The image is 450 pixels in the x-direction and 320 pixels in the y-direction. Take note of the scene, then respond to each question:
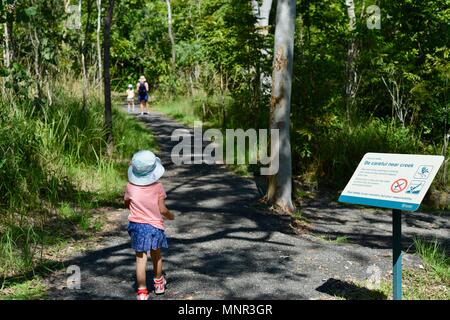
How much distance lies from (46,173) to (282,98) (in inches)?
135

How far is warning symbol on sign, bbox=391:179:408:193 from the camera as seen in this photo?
4.18 meters

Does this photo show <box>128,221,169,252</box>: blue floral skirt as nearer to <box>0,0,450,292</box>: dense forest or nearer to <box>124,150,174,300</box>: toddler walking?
<box>124,150,174,300</box>: toddler walking

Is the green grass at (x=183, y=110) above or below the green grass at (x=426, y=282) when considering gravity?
above

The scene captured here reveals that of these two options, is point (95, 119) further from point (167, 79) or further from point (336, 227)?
point (167, 79)

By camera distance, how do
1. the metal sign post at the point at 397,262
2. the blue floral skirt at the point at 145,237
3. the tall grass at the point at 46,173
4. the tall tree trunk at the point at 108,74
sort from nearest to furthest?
1. the metal sign post at the point at 397,262
2. the blue floral skirt at the point at 145,237
3. the tall grass at the point at 46,173
4. the tall tree trunk at the point at 108,74

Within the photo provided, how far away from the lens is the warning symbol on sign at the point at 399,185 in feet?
13.7

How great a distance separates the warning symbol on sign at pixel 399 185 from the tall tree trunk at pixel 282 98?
12.4 feet

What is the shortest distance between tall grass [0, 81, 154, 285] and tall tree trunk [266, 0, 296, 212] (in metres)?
2.43

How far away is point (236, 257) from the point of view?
5.87m

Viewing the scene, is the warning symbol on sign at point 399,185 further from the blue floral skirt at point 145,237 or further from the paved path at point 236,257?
the blue floral skirt at point 145,237

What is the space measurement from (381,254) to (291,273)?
4.69 ft

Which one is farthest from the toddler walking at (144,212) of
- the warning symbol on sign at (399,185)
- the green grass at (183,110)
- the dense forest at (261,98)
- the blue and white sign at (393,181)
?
the green grass at (183,110)

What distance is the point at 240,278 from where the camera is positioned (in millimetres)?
5207

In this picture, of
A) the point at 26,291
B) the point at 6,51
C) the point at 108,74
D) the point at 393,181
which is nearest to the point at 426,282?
the point at 393,181
